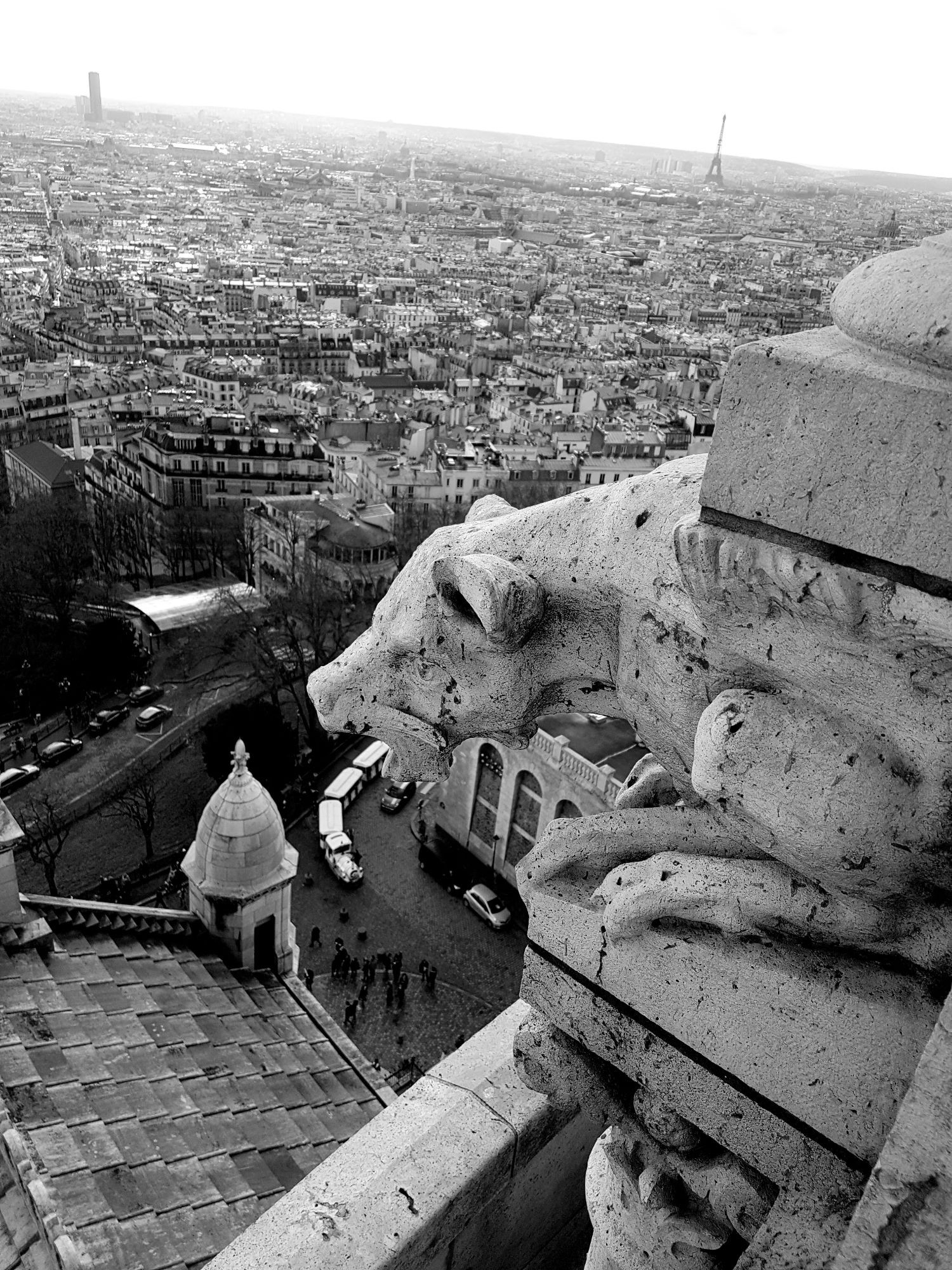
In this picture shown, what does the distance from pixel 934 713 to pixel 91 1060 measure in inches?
342

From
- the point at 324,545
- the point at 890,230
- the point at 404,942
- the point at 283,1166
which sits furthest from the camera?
the point at 890,230

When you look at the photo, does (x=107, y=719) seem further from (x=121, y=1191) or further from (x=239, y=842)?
(x=121, y=1191)

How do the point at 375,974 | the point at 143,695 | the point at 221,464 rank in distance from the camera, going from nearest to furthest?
1. the point at 375,974
2. the point at 143,695
3. the point at 221,464

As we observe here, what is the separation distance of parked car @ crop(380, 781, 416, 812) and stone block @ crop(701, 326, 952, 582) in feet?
81.8

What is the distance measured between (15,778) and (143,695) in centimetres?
579

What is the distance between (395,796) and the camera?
27188mm

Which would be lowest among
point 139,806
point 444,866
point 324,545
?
point 444,866

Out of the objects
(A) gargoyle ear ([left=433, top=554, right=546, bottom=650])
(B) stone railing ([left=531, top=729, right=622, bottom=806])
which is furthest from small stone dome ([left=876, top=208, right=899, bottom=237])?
(A) gargoyle ear ([left=433, top=554, right=546, bottom=650])

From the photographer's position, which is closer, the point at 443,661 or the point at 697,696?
the point at 697,696

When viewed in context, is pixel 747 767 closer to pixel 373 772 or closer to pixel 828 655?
pixel 828 655

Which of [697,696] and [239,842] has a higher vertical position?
[697,696]

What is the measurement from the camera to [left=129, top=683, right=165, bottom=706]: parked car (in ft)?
103

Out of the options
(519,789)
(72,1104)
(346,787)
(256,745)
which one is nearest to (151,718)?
(256,745)

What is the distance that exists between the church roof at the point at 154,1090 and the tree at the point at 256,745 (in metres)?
14.2
